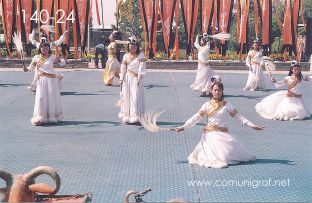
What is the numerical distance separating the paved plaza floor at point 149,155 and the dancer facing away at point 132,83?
0.34 metres

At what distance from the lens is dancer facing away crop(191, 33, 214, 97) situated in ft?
45.6

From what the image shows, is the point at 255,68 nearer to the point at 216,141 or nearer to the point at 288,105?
the point at 288,105

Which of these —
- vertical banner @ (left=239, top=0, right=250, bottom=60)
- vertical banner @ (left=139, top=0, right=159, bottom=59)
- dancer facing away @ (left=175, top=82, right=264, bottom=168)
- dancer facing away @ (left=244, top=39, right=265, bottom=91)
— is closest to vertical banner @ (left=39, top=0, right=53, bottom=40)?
vertical banner @ (left=139, top=0, right=159, bottom=59)

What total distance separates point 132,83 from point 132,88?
0.11 metres

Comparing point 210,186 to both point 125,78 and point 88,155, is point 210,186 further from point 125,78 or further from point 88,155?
point 125,78

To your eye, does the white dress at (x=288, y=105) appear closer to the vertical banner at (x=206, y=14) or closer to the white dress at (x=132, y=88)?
Answer: the white dress at (x=132, y=88)

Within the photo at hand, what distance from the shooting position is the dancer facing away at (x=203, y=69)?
13.9 meters

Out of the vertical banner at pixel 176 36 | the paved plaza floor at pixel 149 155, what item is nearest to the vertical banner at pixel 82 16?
the vertical banner at pixel 176 36

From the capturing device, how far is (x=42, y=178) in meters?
6.18

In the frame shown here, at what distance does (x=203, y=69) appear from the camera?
1430 centimetres

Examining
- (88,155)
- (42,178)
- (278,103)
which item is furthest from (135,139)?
(278,103)

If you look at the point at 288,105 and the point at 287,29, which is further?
the point at 287,29

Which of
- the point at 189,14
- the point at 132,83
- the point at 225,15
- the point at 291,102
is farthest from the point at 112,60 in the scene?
the point at 225,15

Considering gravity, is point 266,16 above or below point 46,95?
above
